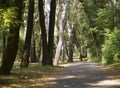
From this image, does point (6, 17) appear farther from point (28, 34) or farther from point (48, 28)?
point (48, 28)

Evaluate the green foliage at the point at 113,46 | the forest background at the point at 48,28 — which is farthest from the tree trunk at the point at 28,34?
the green foliage at the point at 113,46

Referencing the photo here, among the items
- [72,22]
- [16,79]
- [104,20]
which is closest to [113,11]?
[104,20]

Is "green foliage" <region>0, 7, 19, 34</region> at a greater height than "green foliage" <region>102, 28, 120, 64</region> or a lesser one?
greater

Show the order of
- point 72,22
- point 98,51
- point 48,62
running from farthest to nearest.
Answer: point 72,22
point 98,51
point 48,62

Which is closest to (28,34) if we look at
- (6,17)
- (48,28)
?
(48,28)

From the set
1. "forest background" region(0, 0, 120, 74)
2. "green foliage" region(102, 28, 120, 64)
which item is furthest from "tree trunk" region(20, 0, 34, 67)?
"green foliage" region(102, 28, 120, 64)

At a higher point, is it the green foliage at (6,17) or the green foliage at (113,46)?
the green foliage at (6,17)

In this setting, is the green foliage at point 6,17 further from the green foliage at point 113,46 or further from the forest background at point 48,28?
the green foliage at point 113,46

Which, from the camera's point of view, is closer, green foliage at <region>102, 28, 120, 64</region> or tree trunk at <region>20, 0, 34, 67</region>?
tree trunk at <region>20, 0, 34, 67</region>

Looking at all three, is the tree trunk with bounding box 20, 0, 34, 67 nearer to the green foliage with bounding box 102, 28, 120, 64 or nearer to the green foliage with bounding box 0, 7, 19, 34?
the green foliage with bounding box 102, 28, 120, 64

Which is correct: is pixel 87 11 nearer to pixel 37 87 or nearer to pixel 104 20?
pixel 104 20

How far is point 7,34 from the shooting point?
1518 cm

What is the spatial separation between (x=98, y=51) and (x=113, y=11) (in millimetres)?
14591

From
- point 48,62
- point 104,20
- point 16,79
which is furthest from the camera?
point 104,20
